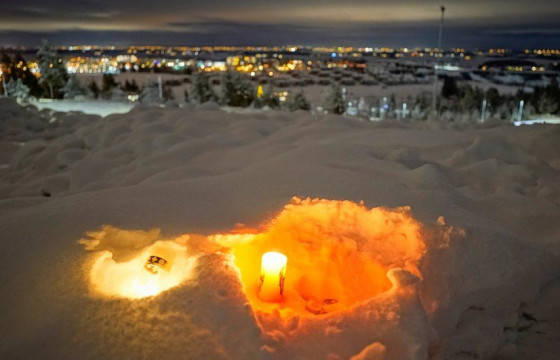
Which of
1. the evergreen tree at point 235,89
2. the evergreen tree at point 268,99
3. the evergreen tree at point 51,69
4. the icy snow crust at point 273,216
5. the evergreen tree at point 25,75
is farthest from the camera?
the evergreen tree at point 25,75

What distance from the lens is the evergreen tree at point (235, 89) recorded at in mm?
30350

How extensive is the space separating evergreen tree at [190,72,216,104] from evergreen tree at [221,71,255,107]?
1299 millimetres

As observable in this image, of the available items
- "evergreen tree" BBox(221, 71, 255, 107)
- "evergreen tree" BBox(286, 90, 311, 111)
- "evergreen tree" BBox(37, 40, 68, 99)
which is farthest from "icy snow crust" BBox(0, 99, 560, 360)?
"evergreen tree" BBox(37, 40, 68, 99)

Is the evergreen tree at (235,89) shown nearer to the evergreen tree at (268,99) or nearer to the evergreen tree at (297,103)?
the evergreen tree at (268,99)

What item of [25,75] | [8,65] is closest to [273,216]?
[25,75]

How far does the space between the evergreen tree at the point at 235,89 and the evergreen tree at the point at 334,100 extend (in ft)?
20.1

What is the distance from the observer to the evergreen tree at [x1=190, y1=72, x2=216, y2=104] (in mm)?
30547

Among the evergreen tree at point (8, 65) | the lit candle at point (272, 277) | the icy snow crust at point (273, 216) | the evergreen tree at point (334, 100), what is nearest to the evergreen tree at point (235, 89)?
the evergreen tree at point (334, 100)

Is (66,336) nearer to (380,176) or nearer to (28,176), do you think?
(380,176)

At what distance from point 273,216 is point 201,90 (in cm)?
2911

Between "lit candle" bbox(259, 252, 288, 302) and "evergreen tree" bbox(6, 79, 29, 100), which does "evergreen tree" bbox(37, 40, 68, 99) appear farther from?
"lit candle" bbox(259, 252, 288, 302)

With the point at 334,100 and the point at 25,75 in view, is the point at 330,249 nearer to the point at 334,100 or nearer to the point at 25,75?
the point at 334,100

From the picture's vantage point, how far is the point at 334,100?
2823 cm

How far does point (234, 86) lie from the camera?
30.7 m
